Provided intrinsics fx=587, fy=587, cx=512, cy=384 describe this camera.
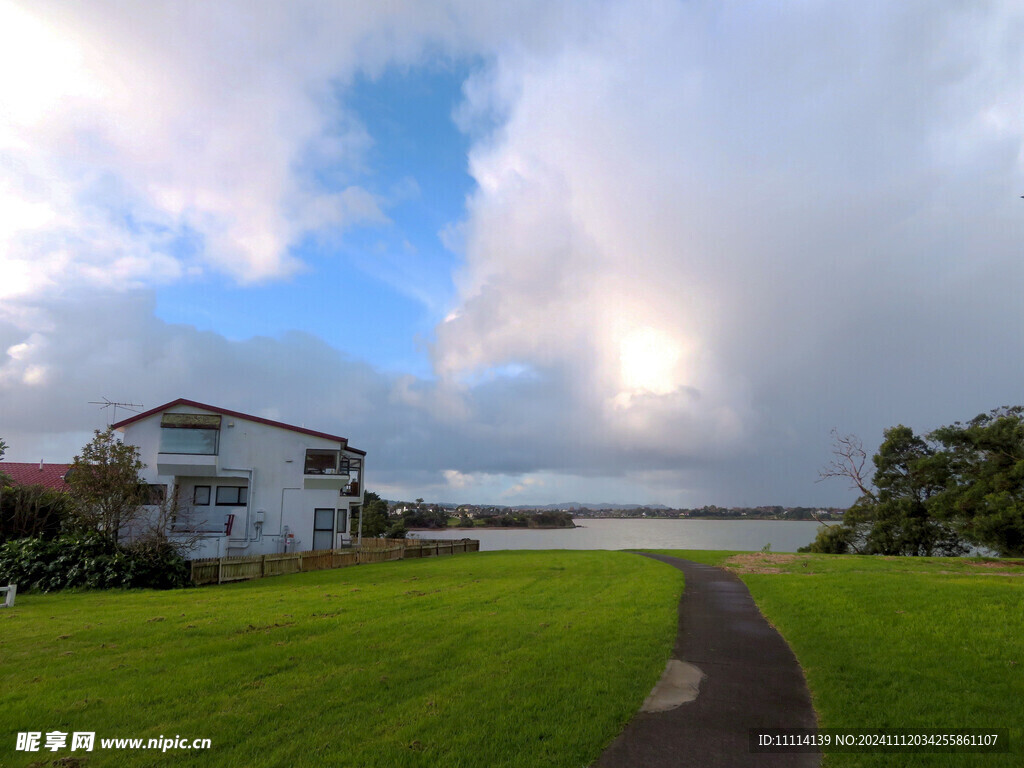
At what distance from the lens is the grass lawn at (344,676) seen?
589 cm

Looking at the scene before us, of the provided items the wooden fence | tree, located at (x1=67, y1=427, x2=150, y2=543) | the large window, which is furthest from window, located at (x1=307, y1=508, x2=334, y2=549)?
tree, located at (x1=67, y1=427, x2=150, y2=543)

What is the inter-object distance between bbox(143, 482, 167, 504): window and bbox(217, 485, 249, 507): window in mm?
2651

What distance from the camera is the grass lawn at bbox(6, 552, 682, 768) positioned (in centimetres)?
589

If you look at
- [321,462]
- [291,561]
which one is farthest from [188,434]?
[291,561]

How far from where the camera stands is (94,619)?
525 inches

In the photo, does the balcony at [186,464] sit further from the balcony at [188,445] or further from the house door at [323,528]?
the house door at [323,528]

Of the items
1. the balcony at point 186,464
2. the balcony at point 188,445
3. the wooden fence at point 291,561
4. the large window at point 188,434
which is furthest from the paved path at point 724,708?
the large window at point 188,434

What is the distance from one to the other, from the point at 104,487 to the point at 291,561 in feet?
25.7

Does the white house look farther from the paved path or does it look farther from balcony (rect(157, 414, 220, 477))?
the paved path

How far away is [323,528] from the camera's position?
106ft

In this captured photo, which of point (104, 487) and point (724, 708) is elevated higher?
point (104, 487)

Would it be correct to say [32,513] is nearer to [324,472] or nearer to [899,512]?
[324,472]

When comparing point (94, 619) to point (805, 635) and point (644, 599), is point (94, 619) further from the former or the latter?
point (805, 635)

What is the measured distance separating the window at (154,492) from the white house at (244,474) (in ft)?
0.27
